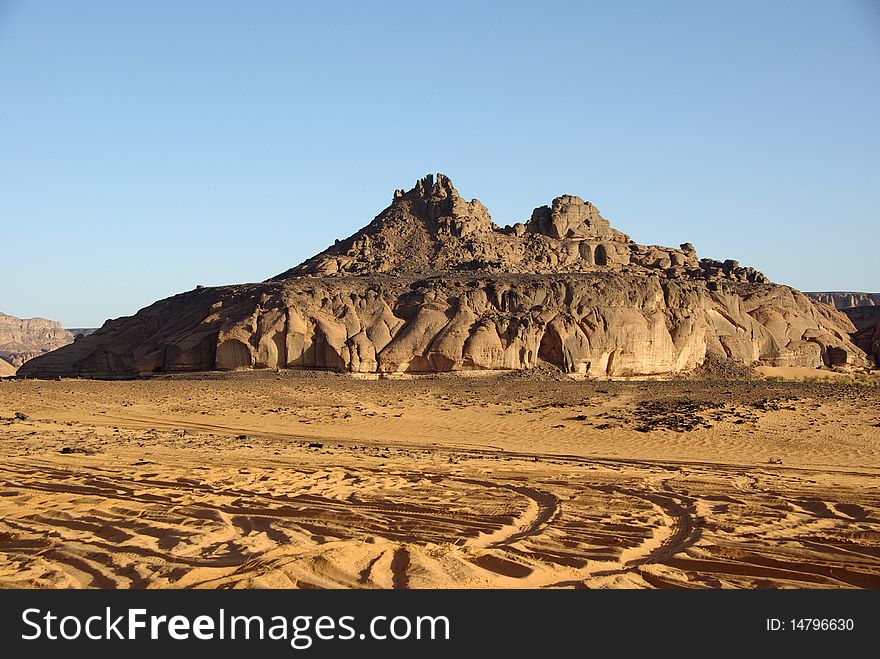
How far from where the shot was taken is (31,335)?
153 meters

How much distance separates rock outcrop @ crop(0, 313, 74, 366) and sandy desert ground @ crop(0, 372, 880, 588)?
126889mm

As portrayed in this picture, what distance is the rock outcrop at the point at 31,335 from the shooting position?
459ft

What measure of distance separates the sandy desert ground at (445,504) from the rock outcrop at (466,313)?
1660 cm

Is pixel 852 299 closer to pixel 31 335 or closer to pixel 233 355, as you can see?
pixel 233 355

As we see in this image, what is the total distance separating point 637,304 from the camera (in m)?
47.1

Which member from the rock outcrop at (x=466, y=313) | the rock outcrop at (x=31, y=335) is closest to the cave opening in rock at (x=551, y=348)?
the rock outcrop at (x=466, y=313)

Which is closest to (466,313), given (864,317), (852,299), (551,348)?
(551,348)

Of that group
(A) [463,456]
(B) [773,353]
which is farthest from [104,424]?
(B) [773,353]

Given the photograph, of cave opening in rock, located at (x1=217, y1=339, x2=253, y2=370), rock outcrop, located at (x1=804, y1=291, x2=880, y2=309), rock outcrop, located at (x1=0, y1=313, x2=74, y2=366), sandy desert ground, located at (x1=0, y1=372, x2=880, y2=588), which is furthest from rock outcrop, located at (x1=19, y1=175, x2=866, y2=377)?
rock outcrop, located at (x1=0, y1=313, x2=74, y2=366)

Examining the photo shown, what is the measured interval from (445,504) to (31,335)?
16141cm

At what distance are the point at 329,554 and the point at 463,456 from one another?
10979 mm

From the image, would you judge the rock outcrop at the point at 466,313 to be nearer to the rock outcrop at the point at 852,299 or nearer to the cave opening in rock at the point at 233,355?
the cave opening in rock at the point at 233,355

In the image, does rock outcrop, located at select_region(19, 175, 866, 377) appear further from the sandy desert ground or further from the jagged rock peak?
the sandy desert ground

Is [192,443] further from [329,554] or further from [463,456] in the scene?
[329,554]
